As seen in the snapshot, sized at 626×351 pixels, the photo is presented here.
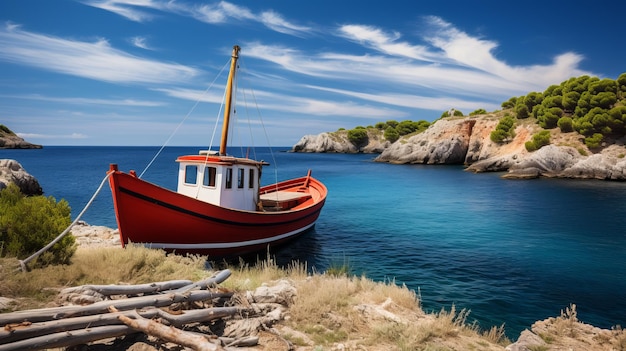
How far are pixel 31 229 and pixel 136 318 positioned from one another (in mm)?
5430

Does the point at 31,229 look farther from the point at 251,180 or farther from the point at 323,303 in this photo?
the point at 251,180

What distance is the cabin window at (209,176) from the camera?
50.6 ft

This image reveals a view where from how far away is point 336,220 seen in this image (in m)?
25.9

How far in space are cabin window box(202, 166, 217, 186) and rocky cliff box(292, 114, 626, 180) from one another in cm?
4985

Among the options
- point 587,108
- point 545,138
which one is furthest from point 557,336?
point 587,108

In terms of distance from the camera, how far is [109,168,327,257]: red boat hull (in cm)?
1173

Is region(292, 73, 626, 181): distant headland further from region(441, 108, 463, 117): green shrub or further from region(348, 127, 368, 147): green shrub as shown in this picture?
region(348, 127, 368, 147): green shrub

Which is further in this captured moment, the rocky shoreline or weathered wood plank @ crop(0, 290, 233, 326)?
the rocky shoreline

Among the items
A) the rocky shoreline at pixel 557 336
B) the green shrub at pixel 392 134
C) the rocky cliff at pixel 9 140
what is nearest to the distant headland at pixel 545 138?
the green shrub at pixel 392 134

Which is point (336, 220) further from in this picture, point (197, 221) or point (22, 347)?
point (22, 347)

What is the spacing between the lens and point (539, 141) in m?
58.9

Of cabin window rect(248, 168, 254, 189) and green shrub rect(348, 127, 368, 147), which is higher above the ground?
green shrub rect(348, 127, 368, 147)

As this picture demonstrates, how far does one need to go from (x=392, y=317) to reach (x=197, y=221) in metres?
8.49

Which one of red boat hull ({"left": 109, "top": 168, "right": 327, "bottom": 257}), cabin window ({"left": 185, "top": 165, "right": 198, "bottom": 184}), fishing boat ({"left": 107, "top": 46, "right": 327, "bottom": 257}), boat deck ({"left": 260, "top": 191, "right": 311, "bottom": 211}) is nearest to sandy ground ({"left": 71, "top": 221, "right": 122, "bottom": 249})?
red boat hull ({"left": 109, "top": 168, "right": 327, "bottom": 257})
